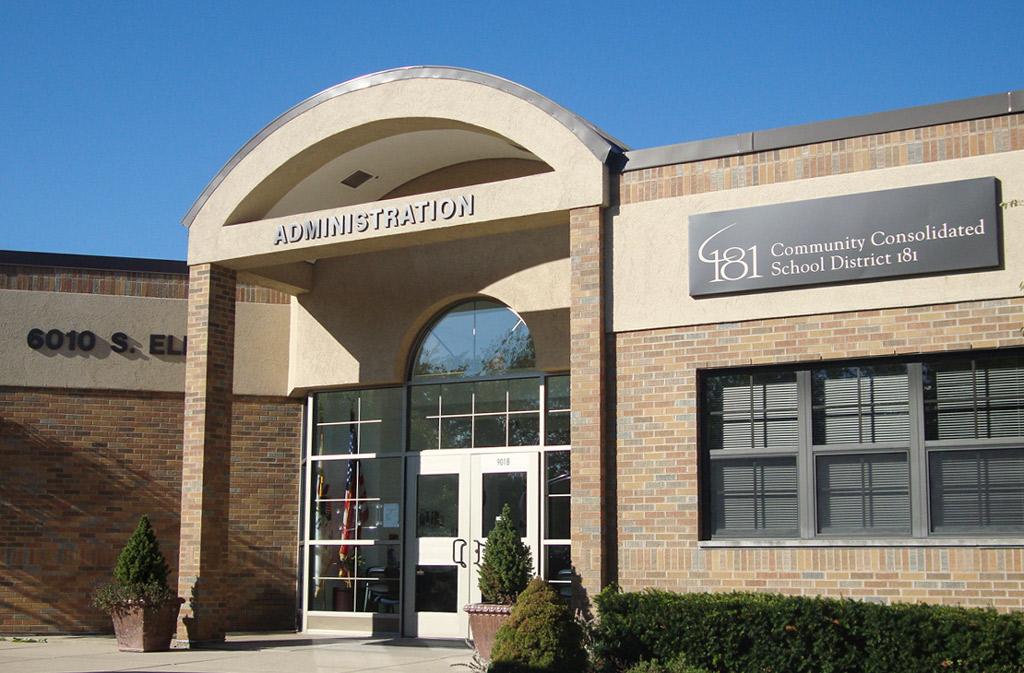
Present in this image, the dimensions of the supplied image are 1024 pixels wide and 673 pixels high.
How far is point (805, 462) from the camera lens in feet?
35.9

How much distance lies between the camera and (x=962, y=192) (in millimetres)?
10383

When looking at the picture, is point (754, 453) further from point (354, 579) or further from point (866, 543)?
point (354, 579)

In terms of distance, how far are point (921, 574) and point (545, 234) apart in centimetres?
660

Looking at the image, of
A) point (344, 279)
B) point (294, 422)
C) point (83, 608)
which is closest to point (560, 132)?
point (344, 279)

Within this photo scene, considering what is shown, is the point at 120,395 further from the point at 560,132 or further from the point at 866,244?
the point at 866,244

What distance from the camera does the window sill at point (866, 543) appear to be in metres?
9.85

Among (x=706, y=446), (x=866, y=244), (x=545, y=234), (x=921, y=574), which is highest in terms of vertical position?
(x=545, y=234)

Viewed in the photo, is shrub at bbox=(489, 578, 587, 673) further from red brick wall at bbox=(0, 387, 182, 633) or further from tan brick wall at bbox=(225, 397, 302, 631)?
red brick wall at bbox=(0, 387, 182, 633)

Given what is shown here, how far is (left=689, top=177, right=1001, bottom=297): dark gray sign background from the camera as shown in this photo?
1032cm

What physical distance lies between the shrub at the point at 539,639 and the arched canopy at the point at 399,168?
4.39m

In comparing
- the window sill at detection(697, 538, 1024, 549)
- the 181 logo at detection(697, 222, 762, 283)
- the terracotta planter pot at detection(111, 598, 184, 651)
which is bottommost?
the terracotta planter pot at detection(111, 598, 184, 651)

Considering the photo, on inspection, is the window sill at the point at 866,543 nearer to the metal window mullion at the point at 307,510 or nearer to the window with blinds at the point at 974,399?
the window with blinds at the point at 974,399

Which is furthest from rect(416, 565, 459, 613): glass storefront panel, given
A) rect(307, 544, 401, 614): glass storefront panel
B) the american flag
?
the american flag

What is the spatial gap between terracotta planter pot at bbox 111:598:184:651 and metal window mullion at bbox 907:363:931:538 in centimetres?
857
